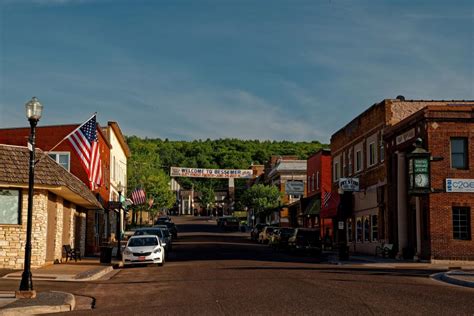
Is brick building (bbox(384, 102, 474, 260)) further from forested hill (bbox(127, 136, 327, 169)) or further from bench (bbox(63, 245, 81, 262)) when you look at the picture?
forested hill (bbox(127, 136, 327, 169))

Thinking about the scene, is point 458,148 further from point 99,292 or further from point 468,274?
point 99,292

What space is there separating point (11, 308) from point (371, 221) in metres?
32.2

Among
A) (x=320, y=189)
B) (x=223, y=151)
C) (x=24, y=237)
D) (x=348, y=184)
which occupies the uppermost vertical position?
(x=223, y=151)

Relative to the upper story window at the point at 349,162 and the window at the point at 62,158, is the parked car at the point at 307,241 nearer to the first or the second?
the upper story window at the point at 349,162

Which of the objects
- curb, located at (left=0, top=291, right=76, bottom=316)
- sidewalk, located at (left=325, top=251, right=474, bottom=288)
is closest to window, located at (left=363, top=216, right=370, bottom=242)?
sidewalk, located at (left=325, top=251, right=474, bottom=288)

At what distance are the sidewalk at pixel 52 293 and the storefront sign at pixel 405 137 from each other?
16.5m

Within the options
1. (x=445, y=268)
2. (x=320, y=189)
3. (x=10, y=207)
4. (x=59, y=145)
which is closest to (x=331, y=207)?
(x=320, y=189)

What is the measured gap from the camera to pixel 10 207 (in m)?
28.6

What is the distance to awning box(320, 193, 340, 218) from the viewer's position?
5049cm

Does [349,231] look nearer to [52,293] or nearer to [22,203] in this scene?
[22,203]

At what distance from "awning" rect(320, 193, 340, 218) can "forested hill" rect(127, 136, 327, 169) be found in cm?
9834

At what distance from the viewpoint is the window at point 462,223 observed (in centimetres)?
3431

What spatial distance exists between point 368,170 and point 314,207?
51.6 feet

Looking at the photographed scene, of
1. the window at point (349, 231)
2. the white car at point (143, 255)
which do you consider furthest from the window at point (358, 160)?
the white car at point (143, 255)
